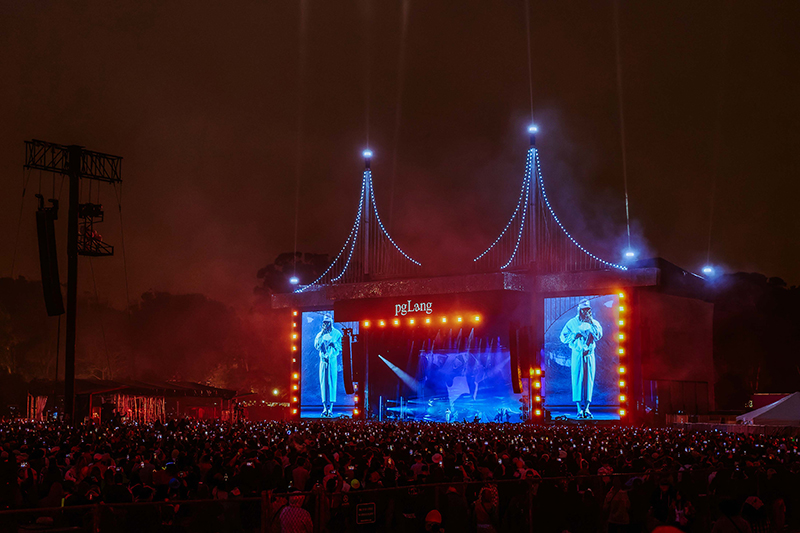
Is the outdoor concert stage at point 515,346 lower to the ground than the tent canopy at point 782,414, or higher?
higher

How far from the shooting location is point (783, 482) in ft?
47.8

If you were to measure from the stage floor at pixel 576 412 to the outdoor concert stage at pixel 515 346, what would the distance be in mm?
59

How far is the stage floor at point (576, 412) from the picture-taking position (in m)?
49.2

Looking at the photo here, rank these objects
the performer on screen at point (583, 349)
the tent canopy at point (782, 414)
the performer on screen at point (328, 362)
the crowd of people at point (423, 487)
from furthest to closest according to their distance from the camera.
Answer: the performer on screen at point (328, 362)
the performer on screen at point (583, 349)
the tent canopy at point (782, 414)
the crowd of people at point (423, 487)

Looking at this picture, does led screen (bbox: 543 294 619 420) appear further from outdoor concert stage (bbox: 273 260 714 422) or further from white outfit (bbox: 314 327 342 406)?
white outfit (bbox: 314 327 342 406)

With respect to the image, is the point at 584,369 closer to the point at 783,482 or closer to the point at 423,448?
the point at 423,448

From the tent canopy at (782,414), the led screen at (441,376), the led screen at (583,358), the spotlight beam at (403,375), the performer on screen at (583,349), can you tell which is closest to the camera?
the tent canopy at (782,414)

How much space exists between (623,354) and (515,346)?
22.5ft

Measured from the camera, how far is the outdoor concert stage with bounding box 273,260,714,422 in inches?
1956

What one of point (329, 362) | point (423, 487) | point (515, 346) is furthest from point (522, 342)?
point (423, 487)

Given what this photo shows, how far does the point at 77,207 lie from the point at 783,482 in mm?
26735

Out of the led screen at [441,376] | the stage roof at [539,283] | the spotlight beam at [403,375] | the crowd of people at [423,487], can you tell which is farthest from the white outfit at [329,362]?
the crowd of people at [423,487]

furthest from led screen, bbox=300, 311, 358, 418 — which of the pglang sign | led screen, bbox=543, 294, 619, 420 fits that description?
led screen, bbox=543, 294, 619, 420

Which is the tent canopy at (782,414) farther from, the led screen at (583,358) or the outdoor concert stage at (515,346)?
the led screen at (583,358)
